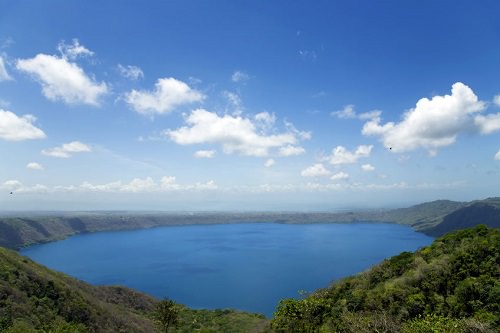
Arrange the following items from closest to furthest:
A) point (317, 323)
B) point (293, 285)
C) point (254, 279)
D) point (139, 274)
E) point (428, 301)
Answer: point (428, 301) → point (317, 323) → point (293, 285) → point (254, 279) → point (139, 274)

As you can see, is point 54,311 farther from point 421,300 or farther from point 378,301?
point 421,300

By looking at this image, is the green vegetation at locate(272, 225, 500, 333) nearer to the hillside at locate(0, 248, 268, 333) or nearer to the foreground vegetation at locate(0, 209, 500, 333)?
the foreground vegetation at locate(0, 209, 500, 333)

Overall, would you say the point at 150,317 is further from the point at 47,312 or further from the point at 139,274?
the point at 139,274

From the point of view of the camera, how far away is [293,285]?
154 metres

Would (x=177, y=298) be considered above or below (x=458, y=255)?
below

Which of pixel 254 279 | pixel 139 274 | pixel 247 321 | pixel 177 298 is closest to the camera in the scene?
pixel 247 321

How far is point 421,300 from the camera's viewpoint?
4078 centimetres

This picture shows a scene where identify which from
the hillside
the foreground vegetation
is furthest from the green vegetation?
the hillside

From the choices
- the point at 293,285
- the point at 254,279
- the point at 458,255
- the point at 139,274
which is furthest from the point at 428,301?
the point at 139,274

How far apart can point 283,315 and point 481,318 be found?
20577 millimetres

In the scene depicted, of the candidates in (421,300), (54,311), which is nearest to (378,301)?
(421,300)

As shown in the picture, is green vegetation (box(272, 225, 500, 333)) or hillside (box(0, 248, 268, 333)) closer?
green vegetation (box(272, 225, 500, 333))

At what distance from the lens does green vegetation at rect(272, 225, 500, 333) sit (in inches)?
1411

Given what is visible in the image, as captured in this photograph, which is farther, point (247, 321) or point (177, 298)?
point (177, 298)
